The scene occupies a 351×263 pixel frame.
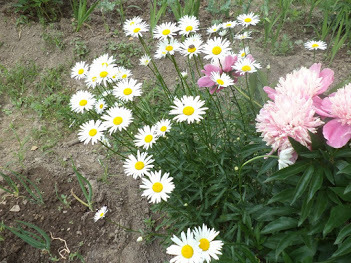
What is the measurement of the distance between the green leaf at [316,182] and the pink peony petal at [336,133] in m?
0.16

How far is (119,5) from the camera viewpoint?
3895 mm

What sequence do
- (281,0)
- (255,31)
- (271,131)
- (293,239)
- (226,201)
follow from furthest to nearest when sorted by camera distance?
1. (255,31)
2. (281,0)
3. (226,201)
4. (293,239)
5. (271,131)

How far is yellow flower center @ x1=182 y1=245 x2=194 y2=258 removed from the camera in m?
1.28

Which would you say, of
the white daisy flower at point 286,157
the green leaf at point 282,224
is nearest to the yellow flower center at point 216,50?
the white daisy flower at point 286,157

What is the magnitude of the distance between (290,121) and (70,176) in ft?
6.22

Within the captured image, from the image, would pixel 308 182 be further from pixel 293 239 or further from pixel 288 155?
pixel 293 239

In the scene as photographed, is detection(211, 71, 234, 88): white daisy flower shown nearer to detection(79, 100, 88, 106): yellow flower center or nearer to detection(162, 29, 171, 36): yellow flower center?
detection(162, 29, 171, 36): yellow flower center

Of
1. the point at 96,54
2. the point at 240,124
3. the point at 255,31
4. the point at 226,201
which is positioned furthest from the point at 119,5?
the point at 226,201

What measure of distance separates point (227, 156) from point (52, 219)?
1.27 metres

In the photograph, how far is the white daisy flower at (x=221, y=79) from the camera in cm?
153

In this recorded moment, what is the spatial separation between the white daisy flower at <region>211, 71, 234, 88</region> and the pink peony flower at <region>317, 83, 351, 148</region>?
547 mm

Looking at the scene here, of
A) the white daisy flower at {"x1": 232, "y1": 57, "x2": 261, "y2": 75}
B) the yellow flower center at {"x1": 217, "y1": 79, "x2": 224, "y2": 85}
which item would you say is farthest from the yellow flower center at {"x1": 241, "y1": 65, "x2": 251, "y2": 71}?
the yellow flower center at {"x1": 217, "y1": 79, "x2": 224, "y2": 85}

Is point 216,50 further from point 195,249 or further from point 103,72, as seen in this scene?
point 195,249

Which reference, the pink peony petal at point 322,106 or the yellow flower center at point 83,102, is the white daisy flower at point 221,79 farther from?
the yellow flower center at point 83,102
